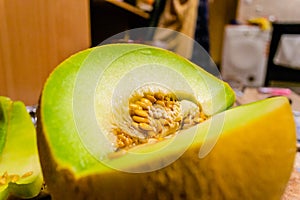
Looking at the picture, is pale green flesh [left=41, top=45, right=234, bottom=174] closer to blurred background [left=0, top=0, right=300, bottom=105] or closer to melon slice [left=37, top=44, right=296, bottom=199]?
melon slice [left=37, top=44, right=296, bottom=199]

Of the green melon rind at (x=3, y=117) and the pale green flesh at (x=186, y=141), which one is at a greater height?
the pale green flesh at (x=186, y=141)

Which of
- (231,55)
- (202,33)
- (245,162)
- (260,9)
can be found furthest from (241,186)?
(260,9)

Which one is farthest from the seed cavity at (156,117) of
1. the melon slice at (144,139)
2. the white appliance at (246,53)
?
the white appliance at (246,53)

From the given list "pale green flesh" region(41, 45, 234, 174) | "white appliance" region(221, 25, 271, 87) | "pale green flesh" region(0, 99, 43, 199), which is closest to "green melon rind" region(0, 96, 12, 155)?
"pale green flesh" region(0, 99, 43, 199)

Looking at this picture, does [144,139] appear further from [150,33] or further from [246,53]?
[246,53]

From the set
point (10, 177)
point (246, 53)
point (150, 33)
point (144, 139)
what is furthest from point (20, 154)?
point (246, 53)

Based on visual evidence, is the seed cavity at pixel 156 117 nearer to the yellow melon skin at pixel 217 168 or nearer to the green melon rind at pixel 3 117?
the yellow melon skin at pixel 217 168
